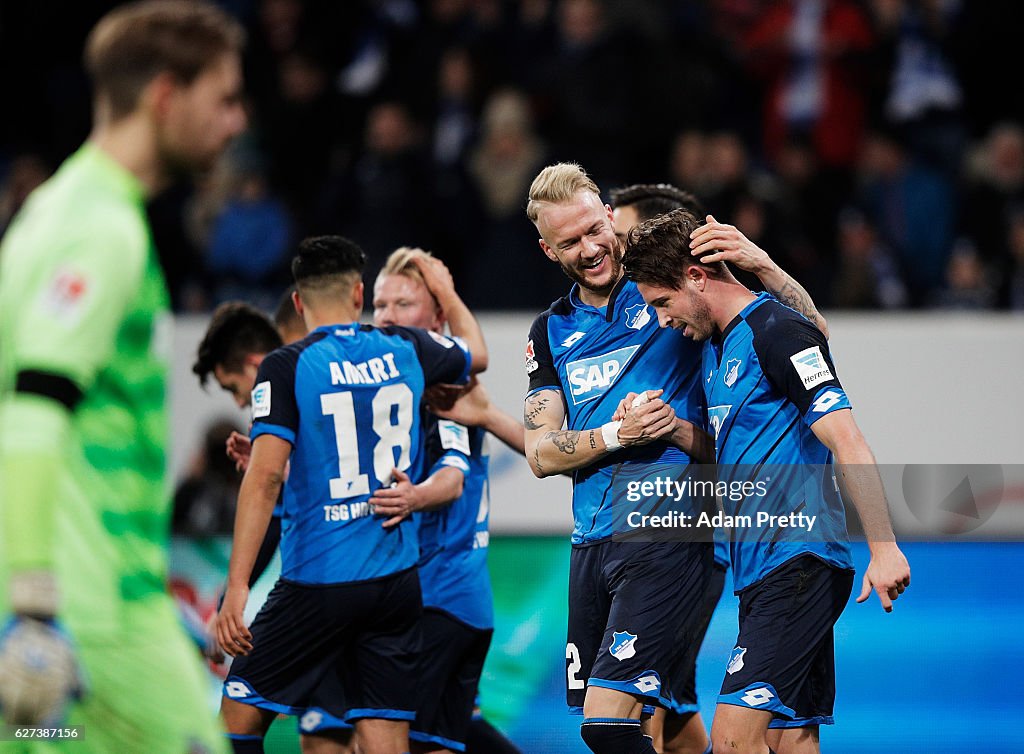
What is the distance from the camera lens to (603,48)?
1116cm

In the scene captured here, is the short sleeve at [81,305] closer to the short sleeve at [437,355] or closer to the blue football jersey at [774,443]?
the blue football jersey at [774,443]

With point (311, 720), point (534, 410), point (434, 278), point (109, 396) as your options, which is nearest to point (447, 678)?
point (311, 720)

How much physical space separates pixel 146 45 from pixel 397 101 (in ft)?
29.9

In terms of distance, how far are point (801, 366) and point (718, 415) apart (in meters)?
0.42

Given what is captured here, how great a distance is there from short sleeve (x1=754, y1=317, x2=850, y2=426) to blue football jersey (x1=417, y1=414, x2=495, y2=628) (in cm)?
169

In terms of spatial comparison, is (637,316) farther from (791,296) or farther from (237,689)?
(237,689)

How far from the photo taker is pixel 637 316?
535cm

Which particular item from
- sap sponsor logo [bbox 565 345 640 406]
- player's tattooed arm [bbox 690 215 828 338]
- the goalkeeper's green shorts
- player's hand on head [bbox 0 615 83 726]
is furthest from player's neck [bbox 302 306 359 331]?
player's hand on head [bbox 0 615 83 726]

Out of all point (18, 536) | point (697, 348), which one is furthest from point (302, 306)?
point (18, 536)

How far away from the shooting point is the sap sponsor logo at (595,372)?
5.30 meters

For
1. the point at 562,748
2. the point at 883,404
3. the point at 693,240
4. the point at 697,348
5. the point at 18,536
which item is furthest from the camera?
the point at 883,404

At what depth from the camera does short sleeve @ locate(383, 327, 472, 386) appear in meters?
5.64

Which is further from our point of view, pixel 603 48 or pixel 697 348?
pixel 603 48

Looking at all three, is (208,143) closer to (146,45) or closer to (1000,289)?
(146,45)
